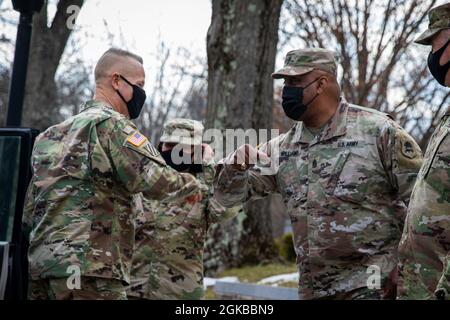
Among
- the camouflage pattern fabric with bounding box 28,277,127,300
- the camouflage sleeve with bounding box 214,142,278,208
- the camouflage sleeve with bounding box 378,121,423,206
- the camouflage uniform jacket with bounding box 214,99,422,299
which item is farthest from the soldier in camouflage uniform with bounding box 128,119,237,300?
the camouflage sleeve with bounding box 378,121,423,206

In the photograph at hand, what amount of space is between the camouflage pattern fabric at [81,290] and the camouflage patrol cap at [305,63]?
66.4 inches

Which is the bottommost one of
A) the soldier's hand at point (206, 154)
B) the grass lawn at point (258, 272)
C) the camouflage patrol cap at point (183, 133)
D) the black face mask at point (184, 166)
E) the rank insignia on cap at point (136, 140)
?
the grass lawn at point (258, 272)

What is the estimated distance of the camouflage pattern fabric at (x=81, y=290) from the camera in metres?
3.85

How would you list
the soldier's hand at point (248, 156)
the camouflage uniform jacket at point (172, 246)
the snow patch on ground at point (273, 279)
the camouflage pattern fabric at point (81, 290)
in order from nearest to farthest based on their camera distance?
the camouflage pattern fabric at point (81, 290)
the soldier's hand at point (248, 156)
the camouflage uniform jacket at point (172, 246)
the snow patch on ground at point (273, 279)

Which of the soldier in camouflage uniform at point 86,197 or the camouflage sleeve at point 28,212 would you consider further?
the camouflage sleeve at point 28,212

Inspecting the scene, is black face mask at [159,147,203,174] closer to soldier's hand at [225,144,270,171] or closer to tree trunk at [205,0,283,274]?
soldier's hand at [225,144,270,171]

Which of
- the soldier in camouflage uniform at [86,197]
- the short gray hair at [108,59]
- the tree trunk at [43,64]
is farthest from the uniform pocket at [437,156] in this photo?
the tree trunk at [43,64]

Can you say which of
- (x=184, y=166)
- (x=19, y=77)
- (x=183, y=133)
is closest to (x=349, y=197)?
(x=184, y=166)

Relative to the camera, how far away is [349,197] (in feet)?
13.9

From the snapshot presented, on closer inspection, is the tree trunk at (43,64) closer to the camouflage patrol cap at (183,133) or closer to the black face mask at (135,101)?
the camouflage patrol cap at (183,133)

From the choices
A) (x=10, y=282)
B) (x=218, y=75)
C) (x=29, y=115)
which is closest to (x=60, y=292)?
(x=10, y=282)

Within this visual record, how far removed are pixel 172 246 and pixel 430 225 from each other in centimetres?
254

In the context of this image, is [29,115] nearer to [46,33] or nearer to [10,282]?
[46,33]
